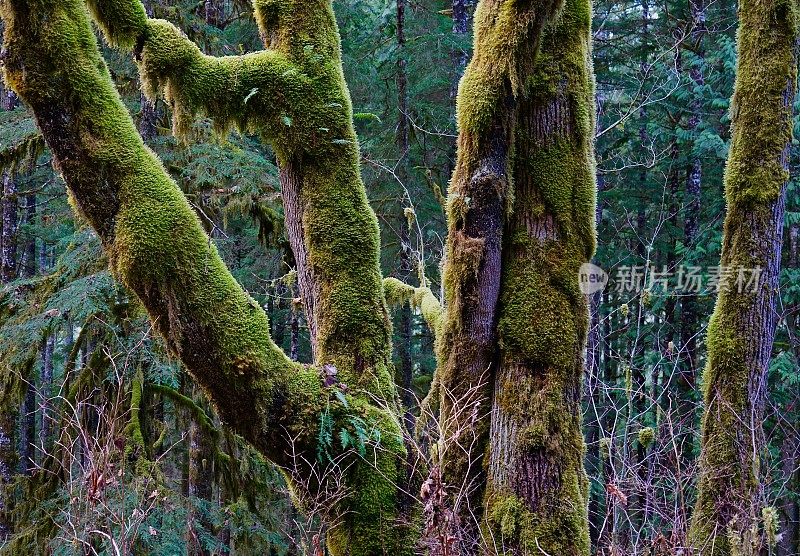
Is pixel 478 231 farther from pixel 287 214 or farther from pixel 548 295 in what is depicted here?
pixel 287 214

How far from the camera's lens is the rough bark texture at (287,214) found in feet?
11.0

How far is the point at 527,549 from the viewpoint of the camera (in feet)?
13.0

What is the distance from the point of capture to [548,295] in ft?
14.0

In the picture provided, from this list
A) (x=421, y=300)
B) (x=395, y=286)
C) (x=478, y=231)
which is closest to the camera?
(x=478, y=231)

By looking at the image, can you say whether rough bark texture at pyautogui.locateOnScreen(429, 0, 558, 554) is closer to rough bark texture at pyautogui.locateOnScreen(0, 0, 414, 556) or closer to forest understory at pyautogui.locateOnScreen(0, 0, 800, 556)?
forest understory at pyautogui.locateOnScreen(0, 0, 800, 556)

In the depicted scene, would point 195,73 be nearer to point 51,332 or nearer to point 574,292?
point 574,292

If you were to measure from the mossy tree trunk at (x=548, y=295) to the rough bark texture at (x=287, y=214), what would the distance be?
699mm

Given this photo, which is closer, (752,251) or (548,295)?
(548,295)

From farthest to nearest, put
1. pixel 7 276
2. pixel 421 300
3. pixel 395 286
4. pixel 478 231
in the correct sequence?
pixel 7 276
pixel 395 286
pixel 421 300
pixel 478 231

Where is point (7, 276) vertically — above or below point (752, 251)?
below

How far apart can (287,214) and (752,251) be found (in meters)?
4.06

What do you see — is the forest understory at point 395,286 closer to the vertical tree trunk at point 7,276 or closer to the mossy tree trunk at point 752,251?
the mossy tree trunk at point 752,251

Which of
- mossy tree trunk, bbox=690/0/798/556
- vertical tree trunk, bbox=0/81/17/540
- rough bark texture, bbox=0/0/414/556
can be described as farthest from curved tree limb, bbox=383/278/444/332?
vertical tree trunk, bbox=0/81/17/540

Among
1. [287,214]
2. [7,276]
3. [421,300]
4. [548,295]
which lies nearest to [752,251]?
[548,295]
